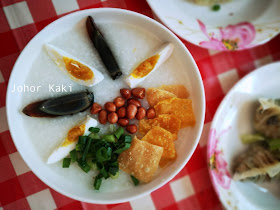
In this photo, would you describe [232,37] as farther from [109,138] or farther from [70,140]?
[70,140]

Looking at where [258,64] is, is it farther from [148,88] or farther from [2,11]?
[2,11]

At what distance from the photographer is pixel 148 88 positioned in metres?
1.04

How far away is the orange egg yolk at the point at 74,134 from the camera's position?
0.97 m

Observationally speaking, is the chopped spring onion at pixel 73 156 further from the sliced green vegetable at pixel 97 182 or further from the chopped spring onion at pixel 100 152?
the sliced green vegetable at pixel 97 182

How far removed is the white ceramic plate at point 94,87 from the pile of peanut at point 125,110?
0.14 feet

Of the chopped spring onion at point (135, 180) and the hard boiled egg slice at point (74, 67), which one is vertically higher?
the hard boiled egg slice at point (74, 67)

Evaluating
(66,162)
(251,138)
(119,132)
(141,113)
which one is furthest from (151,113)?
(251,138)

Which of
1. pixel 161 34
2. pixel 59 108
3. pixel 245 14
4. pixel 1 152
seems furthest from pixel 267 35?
pixel 1 152

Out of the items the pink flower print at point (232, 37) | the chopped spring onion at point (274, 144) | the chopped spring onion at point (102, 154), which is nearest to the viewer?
the chopped spring onion at point (102, 154)

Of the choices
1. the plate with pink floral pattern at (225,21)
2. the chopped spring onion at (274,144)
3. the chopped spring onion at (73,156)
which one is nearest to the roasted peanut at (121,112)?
the chopped spring onion at (73,156)

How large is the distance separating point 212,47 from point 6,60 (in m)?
0.81

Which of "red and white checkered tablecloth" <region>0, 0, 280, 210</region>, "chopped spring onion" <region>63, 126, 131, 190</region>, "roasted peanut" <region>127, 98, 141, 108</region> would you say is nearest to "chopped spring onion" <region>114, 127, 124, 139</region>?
"chopped spring onion" <region>63, 126, 131, 190</region>

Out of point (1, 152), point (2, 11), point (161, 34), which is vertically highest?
point (2, 11)

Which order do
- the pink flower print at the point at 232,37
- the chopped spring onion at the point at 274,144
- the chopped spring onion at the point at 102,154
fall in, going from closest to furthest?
1. the chopped spring onion at the point at 102,154
2. the pink flower print at the point at 232,37
3. the chopped spring onion at the point at 274,144
